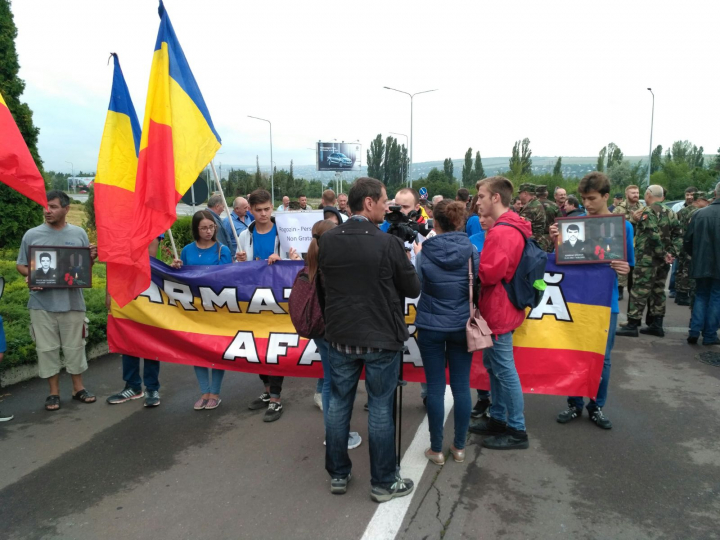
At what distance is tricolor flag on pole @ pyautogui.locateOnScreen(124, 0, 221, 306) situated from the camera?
446 centimetres

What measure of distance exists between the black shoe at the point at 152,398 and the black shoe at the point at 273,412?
1.13 meters

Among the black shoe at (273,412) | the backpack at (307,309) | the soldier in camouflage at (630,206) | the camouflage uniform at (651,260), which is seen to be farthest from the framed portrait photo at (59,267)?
the soldier in camouflage at (630,206)

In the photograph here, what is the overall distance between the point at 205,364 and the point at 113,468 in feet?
4.37

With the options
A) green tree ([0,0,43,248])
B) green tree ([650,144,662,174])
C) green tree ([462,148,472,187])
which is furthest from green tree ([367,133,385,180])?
green tree ([0,0,43,248])

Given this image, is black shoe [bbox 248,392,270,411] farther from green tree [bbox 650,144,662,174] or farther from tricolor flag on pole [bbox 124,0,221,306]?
green tree [bbox 650,144,662,174]

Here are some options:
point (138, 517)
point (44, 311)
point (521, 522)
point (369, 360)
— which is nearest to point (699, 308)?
point (521, 522)

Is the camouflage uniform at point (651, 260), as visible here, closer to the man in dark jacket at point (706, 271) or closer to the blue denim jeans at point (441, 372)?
the man in dark jacket at point (706, 271)

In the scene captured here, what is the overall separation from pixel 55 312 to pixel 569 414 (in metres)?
4.89

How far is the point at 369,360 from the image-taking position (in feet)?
10.8

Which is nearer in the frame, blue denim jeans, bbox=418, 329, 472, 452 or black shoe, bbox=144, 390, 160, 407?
blue denim jeans, bbox=418, 329, 472, 452

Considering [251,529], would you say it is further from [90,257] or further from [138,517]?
[90,257]

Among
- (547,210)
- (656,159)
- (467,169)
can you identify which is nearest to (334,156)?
(467,169)

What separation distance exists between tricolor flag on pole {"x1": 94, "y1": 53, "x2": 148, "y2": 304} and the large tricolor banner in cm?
54

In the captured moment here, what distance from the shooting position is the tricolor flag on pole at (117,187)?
4.62 metres
